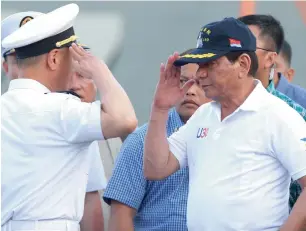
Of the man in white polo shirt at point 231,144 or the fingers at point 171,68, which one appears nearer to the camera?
the man in white polo shirt at point 231,144

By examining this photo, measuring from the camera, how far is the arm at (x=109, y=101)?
2844 millimetres

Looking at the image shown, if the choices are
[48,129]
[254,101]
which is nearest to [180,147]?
[254,101]

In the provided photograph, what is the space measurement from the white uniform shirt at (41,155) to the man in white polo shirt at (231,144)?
340mm

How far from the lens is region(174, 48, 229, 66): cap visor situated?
306cm

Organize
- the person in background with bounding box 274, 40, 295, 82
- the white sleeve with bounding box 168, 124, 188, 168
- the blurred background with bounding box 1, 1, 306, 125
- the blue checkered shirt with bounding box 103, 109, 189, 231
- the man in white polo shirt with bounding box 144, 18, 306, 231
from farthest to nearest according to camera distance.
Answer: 1. the blurred background with bounding box 1, 1, 306, 125
2. the person in background with bounding box 274, 40, 295, 82
3. the blue checkered shirt with bounding box 103, 109, 189, 231
4. the white sleeve with bounding box 168, 124, 188, 168
5. the man in white polo shirt with bounding box 144, 18, 306, 231

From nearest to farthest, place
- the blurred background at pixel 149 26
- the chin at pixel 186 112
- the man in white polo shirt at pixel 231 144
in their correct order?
the man in white polo shirt at pixel 231 144 < the chin at pixel 186 112 < the blurred background at pixel 149 26

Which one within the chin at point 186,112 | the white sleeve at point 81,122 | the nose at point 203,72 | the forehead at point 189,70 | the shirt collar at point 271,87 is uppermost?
the nose at point 203,72

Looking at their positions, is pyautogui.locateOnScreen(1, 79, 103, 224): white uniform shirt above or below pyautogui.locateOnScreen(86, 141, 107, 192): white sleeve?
above

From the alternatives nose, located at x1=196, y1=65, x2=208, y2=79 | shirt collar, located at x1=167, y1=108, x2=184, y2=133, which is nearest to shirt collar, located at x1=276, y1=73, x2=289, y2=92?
shirt collar, located at x1=167, y1=108, x2=184, y2=133

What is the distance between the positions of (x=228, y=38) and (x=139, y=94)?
6.39 feet

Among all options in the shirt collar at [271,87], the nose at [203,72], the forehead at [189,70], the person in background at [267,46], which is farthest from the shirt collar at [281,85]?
the nose at [203,72]

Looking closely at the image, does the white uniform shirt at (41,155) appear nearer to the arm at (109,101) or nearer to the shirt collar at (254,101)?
the arm at (109,101)

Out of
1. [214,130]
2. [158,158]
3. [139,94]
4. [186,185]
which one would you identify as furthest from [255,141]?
[139,94]

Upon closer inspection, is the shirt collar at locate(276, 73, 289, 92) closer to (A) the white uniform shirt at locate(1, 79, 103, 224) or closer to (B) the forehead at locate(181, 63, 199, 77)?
(B) the forehead at locate(181, 63, 199, 77)
